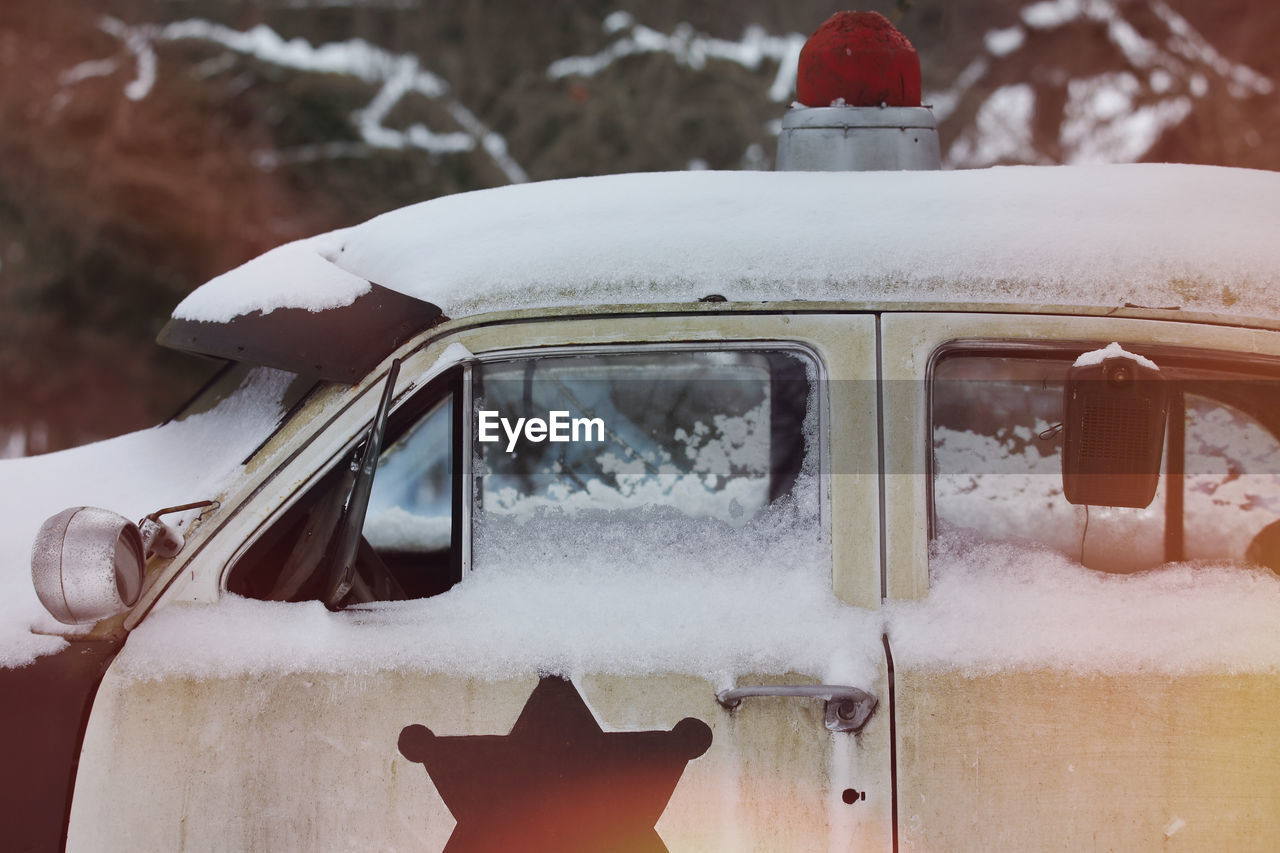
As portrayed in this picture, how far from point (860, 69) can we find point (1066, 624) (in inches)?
56.0

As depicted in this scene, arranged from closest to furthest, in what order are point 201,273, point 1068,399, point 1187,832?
point 1187,832 → point 1068,399 → point 201,273

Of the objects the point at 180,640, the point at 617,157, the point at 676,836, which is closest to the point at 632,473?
the point at 676,836

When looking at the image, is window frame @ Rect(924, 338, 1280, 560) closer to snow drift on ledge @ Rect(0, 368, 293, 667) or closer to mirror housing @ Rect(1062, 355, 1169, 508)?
mirror housing @ Rect(1062, 355, 1169, 508)

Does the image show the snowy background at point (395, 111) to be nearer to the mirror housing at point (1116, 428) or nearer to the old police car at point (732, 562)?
the old police car at point (732, 562)

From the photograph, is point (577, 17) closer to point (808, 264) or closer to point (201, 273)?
point (201, 273)

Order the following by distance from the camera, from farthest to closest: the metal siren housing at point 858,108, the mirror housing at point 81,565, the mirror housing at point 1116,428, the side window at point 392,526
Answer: the metal siren housing at point 858,108 → the side window at point 392,526 → the mirror housing at point 1116,428 → the mirror housing at point 81,565

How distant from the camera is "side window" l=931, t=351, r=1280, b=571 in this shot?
193 cm

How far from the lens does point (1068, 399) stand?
1824mm

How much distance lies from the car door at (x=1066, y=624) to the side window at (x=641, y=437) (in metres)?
0.28

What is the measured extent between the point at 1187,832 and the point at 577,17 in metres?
8.38

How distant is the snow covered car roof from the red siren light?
19.7 inches

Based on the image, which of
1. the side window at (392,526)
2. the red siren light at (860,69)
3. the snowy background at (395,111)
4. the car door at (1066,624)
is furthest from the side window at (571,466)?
the snowy background at (395,111)

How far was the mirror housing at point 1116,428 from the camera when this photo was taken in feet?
5.89

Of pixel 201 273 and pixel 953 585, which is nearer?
pixel 953 585
